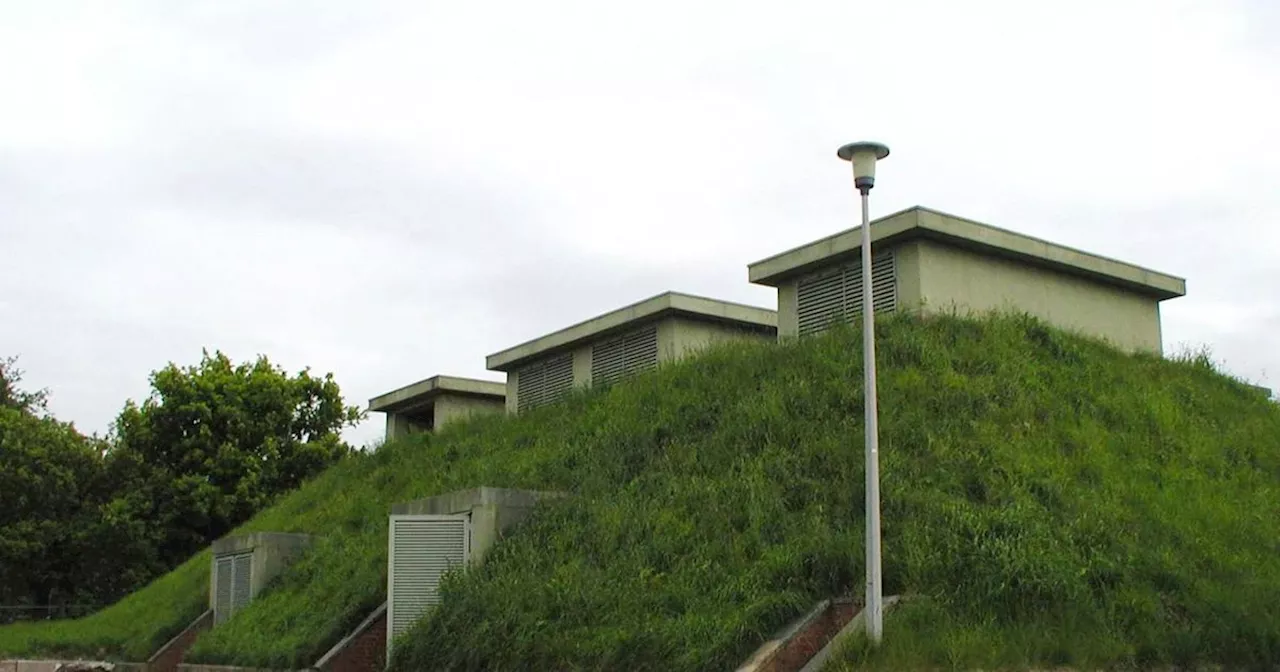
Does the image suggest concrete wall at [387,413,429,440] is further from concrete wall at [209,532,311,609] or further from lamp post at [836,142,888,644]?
lamp post at [836,142,888,644]

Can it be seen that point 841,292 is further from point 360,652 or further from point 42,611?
point 42,611

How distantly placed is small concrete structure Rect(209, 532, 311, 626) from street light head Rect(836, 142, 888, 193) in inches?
566

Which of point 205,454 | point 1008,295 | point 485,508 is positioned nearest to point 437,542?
point 485,508

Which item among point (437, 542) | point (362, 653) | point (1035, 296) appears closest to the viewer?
point (437, 542)

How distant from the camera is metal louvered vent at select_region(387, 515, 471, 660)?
56.8ft

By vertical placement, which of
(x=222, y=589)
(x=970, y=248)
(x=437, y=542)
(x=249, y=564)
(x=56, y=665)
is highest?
(x=970, y=248)

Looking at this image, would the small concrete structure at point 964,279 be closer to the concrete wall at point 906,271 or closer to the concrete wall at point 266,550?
the concrete wall at point 906,271

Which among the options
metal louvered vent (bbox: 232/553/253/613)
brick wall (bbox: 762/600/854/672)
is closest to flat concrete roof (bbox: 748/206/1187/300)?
brick wall (bbox: 762/600/854/672)

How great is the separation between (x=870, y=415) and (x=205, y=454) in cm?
2935

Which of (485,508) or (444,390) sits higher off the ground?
(444,390)

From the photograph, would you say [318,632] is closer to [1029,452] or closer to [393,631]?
[393,631]

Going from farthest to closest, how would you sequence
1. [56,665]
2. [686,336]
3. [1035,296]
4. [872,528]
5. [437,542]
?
[686,336] → [56,665] → [1035,296] → [437,542] → [872,528]

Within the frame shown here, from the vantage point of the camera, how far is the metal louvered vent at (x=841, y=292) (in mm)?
21688

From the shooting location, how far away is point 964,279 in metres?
21.8
